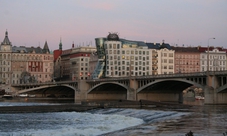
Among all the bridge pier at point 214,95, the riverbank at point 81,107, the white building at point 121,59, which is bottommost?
the riverbank at point 81,107

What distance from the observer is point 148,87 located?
12431cm

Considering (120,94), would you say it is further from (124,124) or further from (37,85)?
(124,124)

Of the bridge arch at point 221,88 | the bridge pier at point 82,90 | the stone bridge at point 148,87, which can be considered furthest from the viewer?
the bridge pier at point 82,90

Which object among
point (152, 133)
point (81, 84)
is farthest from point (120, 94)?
point (152, 133)

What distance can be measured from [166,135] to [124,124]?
17.0m

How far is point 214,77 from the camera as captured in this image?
97.2 metres

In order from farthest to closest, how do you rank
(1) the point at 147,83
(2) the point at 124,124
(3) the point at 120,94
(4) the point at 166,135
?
(3) the point at 120,94, (1) the point at 147,83, (2) the point at 124,124, (4) the point at 166,135

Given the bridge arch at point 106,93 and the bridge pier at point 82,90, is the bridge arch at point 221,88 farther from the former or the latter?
the bridge pier at point 82,90

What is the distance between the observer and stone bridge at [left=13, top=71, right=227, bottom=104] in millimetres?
96688

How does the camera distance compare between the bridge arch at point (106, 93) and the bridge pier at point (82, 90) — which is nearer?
the bridge arch at point (106, 93)

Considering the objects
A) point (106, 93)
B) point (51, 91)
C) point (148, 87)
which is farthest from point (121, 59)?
point (148, 87)

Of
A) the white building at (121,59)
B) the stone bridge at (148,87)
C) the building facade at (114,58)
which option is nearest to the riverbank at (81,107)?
the stone bridge at (148,87)

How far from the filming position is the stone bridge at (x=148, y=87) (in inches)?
3807

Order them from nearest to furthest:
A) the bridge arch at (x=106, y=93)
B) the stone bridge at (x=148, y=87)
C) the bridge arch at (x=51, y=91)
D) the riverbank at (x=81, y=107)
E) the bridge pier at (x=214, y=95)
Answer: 1. the riverbank at (x=81, y=107)
2. the bridge pier at (x=214, y=95)
3. the stone bridge at (x=148, y=87)
4. the bridge arch at (x=106, y=93)
5. the bridge arch at (x=51, y=91)
